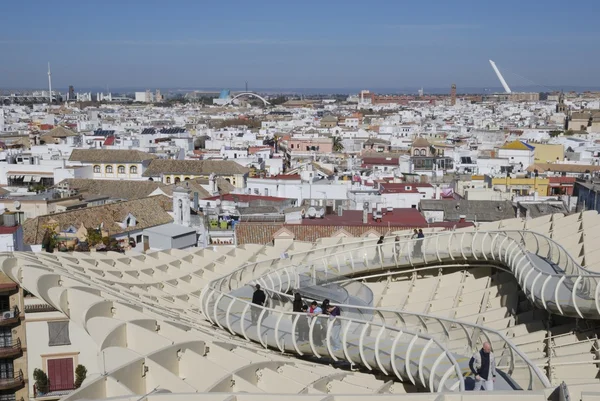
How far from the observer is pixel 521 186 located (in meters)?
33.9

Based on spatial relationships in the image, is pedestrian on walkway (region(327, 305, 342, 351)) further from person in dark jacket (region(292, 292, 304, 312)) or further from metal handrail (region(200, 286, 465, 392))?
person in dark jacket (region(292, 292, 304, 312))

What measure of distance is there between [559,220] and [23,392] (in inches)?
414

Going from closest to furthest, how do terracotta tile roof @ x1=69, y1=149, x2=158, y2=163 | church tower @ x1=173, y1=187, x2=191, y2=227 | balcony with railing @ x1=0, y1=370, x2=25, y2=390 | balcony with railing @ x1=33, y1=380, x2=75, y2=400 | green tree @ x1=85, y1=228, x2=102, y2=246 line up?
balcony with railing @ x1=33, y1=380, x2=75, y2=400 → balcony with railing @ x1=0, y1=370, x2=25, y2=390 → green tree @ x1=85, y1=228, x2=102, y2=246 → church tower @ x1=173, y1=187, x2=191, y2=227 → terracotta tile roof @ x1=69, y1=149, x2=158, y2=163

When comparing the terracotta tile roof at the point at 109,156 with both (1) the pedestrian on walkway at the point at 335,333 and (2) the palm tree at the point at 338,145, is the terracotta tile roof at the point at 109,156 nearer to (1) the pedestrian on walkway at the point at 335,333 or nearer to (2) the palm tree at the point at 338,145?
(2) the palm tree at the point at 338,145

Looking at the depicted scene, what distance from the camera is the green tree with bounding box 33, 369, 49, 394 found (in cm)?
1351

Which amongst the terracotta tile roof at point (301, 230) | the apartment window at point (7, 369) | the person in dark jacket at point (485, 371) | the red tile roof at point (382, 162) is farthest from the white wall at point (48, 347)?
the red tile roof at point (382, 162)

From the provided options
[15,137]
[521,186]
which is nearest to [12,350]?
[521,186]

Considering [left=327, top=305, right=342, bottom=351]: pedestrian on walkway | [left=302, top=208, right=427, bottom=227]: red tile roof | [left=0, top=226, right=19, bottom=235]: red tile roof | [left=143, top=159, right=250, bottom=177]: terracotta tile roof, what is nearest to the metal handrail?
[left=327, top=305, right=342, bottom=351]: pedestrian on walkway

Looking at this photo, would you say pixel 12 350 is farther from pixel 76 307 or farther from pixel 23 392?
pixel 76 307

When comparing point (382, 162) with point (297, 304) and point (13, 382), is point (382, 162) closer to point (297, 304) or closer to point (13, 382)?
point (13, 382)

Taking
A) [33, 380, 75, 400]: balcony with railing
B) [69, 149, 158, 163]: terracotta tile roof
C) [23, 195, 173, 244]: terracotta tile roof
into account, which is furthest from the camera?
[69, 149, 158, 163]: terracotta tile roof

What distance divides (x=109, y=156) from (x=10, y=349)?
1298 inches

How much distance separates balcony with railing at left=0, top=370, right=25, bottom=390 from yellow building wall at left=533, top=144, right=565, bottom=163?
4138 cm

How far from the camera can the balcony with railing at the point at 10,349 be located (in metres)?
13.5
